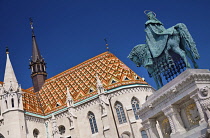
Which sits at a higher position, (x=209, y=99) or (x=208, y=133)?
(x=209, y=99)

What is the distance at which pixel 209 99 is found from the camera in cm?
1005

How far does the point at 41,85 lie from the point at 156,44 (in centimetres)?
2443

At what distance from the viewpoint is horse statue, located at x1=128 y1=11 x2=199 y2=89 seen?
14.1 metres

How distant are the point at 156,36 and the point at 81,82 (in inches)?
682

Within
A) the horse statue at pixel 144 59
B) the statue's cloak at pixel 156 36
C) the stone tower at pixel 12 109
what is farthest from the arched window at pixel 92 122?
the statue's cloak at pixel 156 36

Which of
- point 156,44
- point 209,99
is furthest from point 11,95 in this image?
point 209,99

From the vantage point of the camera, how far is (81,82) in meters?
31.5

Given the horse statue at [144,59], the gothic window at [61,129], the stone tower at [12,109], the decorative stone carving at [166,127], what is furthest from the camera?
the gothic window at [61,129]

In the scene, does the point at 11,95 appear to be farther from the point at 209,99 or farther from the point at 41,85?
the point at 209,99

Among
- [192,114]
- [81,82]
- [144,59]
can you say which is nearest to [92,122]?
[81,82]

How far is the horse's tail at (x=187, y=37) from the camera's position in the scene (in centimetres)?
1373

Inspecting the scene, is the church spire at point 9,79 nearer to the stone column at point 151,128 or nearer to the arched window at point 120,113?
the arched window at point 120,113

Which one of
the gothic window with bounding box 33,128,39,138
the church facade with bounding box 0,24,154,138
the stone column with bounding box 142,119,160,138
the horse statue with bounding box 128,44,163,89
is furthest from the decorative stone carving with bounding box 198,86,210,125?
the gothic window with bounding box 33,128,39,138

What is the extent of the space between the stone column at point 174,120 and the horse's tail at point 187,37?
296 cm
